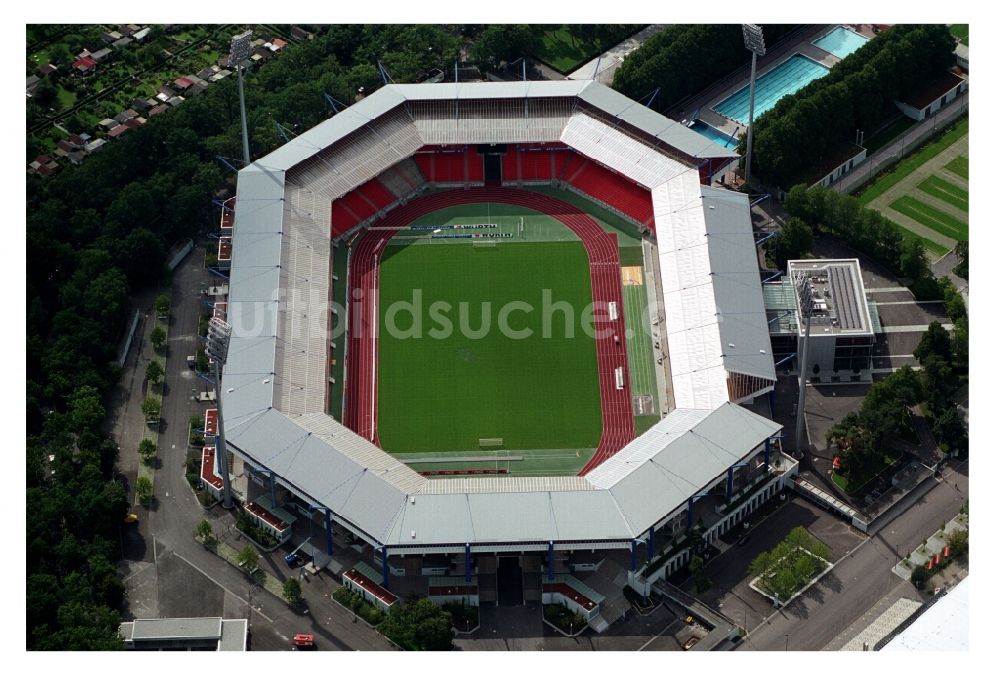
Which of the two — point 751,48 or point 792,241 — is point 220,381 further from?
point 751,48

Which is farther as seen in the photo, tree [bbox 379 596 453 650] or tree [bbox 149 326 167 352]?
tree [bbox 149 326 167 352]

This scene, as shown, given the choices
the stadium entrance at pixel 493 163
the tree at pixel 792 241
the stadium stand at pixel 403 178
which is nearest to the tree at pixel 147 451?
the stadium stand at pixel 403 178

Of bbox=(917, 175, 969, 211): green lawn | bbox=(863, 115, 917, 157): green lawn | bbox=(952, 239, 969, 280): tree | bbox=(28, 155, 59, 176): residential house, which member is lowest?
bbox=(952, 239, 969, 280): tree

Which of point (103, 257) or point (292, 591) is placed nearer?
point (292, 591)

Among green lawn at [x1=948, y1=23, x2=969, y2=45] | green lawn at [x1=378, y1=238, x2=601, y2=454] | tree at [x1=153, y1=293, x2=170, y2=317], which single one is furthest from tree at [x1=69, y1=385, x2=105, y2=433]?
green lawn at [x1=948, y1=23, x2=969, y2=45]

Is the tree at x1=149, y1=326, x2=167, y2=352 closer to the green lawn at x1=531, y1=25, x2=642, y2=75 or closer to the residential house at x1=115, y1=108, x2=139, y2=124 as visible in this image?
the residential house at x1=115, y1=108, x2=139, y2=124

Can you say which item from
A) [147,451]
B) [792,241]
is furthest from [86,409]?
[792,241]
